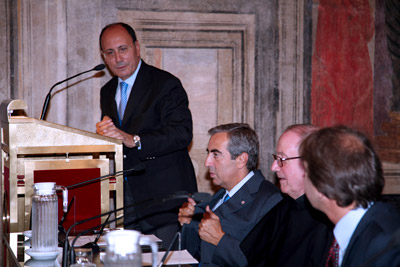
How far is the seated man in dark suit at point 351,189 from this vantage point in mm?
1825

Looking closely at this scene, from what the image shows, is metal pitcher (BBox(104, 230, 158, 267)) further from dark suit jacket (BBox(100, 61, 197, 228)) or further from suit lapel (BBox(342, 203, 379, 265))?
dark suit jacket (BBox(100, 61, 197, 228))

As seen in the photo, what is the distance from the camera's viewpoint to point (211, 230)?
298 centimetres

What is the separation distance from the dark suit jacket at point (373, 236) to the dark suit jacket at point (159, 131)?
2122mm

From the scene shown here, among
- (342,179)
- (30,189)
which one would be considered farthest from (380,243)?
(30,189)

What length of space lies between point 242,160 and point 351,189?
151cm

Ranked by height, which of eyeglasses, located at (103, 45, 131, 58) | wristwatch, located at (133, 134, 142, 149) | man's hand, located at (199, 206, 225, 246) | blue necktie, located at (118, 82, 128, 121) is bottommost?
man's hand, located at (199, 206, 225, 246)

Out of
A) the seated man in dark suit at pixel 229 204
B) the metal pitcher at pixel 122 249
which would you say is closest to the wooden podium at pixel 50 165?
the seated man in dark suit at pixel 229 204

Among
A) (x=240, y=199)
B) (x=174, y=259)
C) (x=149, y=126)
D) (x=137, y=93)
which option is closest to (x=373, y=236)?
(x=174, y=259)

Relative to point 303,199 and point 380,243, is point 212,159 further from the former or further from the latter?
point 380,243

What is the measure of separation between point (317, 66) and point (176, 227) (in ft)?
9.35

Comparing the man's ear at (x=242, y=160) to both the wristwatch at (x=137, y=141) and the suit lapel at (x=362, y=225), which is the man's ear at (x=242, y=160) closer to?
the wristwatch at (x=137, y=141)

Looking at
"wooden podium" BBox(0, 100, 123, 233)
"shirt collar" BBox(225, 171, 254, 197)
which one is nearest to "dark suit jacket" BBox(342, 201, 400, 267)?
"shirt collar" BBox(225, 171, 254, 197)

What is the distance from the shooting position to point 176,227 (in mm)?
3908

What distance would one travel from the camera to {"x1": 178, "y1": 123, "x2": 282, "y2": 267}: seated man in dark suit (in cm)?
297
